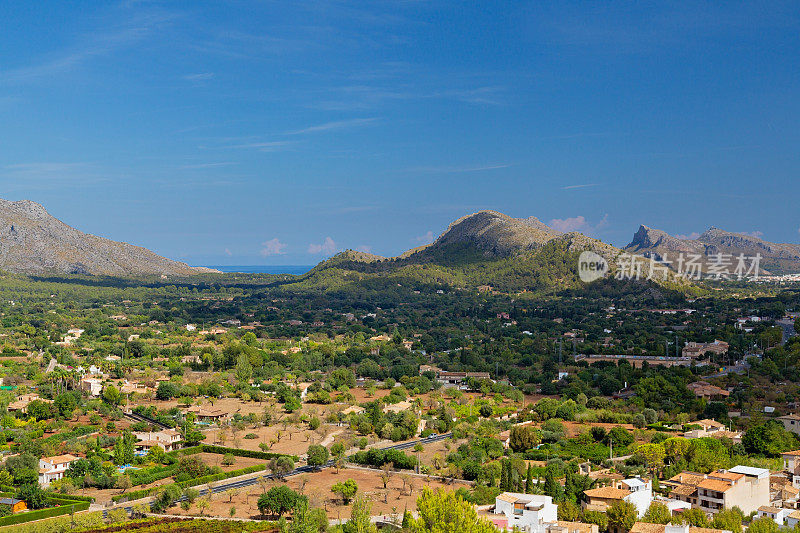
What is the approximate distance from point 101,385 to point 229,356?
1456 centimetres

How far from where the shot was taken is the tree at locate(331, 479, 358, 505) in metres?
33.1

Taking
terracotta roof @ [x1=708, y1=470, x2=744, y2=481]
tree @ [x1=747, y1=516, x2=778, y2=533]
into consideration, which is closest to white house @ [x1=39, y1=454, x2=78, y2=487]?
terracotta roof @ [x1=708, y1=470, x2=744, y2=481]

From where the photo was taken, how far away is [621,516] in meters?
28.1

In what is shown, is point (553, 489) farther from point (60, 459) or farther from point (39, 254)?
point (39, 254)

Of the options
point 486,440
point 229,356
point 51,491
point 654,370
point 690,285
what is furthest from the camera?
point 690,285

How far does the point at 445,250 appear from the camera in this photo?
620ft

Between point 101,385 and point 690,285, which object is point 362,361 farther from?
point 690,285

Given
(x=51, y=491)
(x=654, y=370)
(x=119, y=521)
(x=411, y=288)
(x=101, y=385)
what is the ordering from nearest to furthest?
(x=119, y=521) → (x=51, y=491) → (x=101, y=385) → (x=654, y=370) → (x=411, y=288)

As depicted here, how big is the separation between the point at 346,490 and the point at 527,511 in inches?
321

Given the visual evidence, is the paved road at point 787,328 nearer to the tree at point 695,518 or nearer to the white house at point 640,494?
the white house at point 640,494

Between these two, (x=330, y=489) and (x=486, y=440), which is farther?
(x=486, y=440)

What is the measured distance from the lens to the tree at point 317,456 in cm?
3816

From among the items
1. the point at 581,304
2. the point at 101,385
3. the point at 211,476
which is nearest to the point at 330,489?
the point at 211,476

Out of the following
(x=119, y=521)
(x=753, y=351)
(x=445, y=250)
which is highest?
(x=445, y=250)
